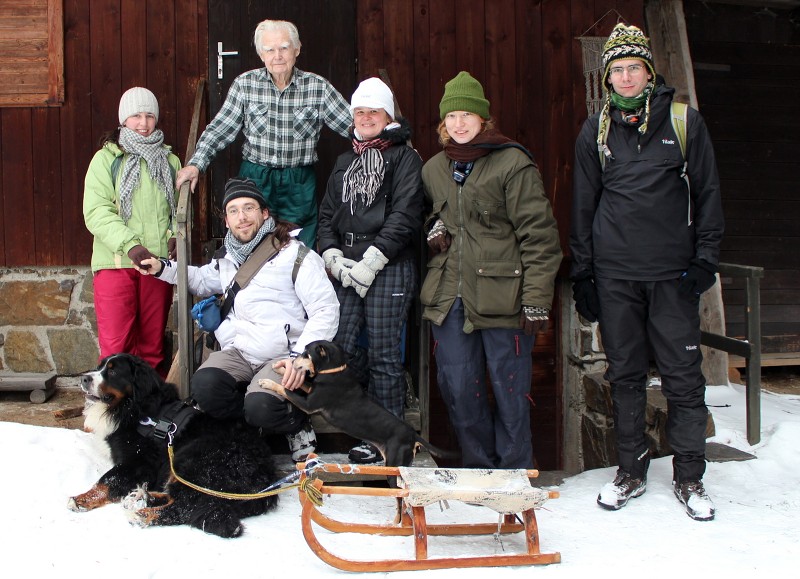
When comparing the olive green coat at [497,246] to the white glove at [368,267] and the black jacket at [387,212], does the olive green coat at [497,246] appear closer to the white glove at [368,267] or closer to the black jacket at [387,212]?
the black jacket at [387,212]

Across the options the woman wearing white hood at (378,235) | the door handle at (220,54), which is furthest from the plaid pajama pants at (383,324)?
the door handle at (220,54)

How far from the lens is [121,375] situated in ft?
11.0

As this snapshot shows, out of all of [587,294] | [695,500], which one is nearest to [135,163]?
[587,294]

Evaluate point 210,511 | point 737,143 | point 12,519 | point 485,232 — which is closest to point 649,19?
point 737,143

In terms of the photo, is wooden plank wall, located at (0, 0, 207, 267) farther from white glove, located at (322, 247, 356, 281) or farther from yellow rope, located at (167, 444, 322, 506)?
yellow rope, located at (167, 444, 322, 506)

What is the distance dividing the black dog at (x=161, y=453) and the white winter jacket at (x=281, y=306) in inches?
15.9

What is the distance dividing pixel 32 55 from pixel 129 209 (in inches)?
84.7

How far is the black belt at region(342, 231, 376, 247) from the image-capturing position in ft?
12.6

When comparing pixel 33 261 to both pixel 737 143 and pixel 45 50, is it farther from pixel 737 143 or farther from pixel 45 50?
pixel 737 143

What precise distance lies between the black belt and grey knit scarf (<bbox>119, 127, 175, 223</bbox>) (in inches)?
46.8

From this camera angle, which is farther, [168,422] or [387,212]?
[387,212]

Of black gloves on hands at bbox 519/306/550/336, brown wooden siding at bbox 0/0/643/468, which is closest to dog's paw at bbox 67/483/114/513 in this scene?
black gloves on hands at bbox 519/306/550/336

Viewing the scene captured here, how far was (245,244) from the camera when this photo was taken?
3.69 meters

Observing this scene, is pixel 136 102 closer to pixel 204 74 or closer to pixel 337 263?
pixel 204 74
